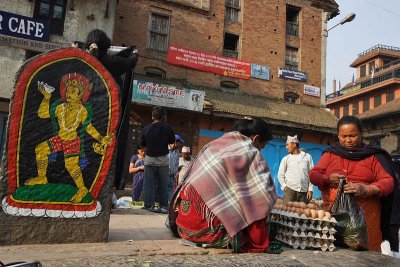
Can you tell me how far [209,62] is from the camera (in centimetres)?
1709

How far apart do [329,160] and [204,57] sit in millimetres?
14582

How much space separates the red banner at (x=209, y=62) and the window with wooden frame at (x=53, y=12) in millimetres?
5215

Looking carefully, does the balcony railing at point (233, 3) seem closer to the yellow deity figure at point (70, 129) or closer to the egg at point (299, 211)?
the yellow deity figure at point (70, 129)

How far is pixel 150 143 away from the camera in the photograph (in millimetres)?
5109

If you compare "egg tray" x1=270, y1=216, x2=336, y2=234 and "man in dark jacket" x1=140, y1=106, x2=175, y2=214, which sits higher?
"man in dark jacket" x1=140, y1=106, x2=175, y2=214

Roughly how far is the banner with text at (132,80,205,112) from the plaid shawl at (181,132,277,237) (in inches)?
443

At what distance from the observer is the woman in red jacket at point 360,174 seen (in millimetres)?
2695

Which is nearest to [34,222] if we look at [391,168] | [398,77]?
[391,168]

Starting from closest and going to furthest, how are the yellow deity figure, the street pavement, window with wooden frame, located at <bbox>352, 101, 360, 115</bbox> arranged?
the street pavement → the yellow deity figure → window with wooden frame, located at <bbox>352, 101, 360, 115</bbox>

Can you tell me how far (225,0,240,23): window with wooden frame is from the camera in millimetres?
18531

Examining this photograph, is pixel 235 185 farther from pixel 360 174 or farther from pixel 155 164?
pixel 155 164

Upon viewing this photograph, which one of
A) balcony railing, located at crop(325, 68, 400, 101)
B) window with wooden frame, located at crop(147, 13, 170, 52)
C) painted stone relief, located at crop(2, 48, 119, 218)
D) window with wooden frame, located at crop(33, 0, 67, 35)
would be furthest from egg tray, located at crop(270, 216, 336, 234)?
balcony railing, located at crop(325, 68, 400, 101)

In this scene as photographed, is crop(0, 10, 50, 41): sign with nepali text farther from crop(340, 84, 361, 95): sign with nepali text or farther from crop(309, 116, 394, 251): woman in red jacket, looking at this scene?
crop(340, 84, 361, 95): sign with nepali text

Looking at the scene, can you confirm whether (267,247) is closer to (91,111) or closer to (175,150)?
(91,111)
